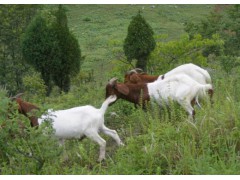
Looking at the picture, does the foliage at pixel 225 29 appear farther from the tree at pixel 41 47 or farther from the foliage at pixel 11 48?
the foliage at pixel 11 48

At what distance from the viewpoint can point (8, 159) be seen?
644 cm

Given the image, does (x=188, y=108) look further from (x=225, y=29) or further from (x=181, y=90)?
(x=225, y=29)

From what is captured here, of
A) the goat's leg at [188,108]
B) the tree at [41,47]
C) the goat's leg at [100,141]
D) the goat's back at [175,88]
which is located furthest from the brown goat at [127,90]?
the tree at [41,47]

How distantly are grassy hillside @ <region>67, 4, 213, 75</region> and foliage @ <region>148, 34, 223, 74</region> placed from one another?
45.7 ft

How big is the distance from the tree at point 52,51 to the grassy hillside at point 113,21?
10792 mm

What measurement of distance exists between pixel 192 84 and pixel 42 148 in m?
3.02

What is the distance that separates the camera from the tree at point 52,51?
19125 mm

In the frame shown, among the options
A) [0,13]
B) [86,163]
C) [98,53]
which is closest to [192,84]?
[86,163]

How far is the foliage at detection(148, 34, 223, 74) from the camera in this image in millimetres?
15867

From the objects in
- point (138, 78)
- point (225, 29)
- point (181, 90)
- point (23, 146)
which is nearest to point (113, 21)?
point (225, 29)

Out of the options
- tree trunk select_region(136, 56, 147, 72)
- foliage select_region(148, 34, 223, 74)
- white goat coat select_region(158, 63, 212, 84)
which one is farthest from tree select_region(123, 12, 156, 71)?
white goat coat select_region(158, 63, 212, 84)

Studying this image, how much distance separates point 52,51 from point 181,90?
11.4 m

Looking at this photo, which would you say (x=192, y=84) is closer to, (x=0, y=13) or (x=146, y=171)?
(x=146, y=171)

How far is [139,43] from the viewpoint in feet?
56.2
